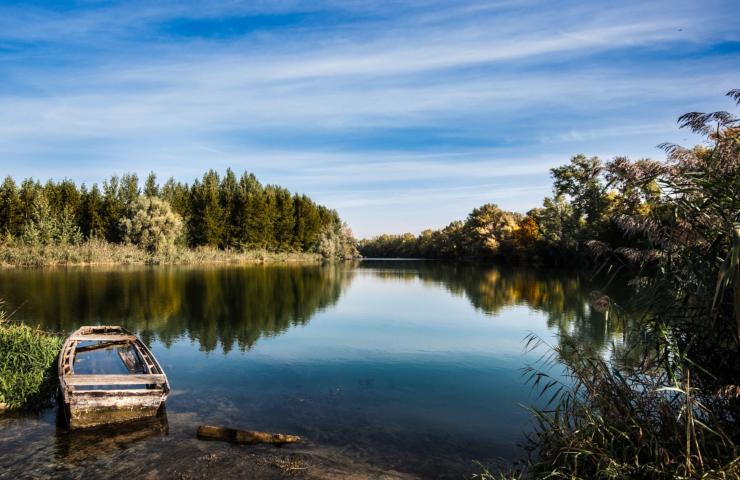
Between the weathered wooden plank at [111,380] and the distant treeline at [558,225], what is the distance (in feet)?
30.1

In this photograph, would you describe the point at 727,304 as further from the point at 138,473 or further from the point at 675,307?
the point at 138,473

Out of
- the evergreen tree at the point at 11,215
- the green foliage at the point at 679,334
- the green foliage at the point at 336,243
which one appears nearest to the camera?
the green foliage at the point at 679,334

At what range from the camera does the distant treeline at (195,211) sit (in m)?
57.3

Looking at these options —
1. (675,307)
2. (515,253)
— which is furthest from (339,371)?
(515,253)

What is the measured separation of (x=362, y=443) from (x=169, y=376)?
725cm

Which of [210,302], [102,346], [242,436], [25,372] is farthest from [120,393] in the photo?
[210,302]

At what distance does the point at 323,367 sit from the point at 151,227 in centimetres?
5326

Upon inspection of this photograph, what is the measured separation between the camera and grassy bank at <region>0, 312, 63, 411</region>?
35.3 ft

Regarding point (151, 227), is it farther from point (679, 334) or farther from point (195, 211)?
point (679, 334)

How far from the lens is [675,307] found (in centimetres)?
649

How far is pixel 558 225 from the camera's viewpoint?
6656cm

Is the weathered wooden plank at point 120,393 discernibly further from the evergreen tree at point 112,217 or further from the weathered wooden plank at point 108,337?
the evergreen tree at point 112,217

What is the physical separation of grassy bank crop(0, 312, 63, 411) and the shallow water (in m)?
0.60

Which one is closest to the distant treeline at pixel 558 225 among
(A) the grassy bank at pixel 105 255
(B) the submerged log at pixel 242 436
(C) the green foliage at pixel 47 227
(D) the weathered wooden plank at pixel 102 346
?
(B) the submerged log at pixel 242 436
